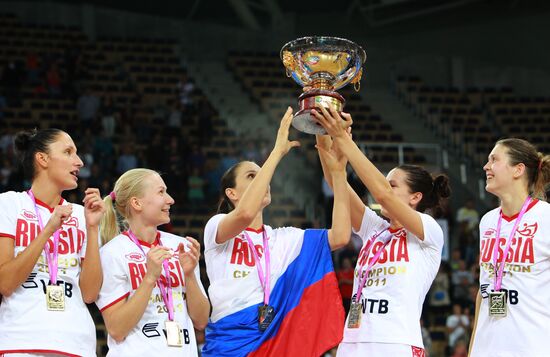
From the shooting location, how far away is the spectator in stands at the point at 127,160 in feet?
44.9

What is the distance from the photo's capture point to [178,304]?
439 cm

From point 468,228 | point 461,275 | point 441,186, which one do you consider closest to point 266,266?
point 441,186

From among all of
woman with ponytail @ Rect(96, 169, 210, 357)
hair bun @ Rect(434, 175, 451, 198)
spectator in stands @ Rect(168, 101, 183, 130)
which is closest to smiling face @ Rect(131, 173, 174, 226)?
woman with ponytail @ Rect(96, 169, 210, 357)

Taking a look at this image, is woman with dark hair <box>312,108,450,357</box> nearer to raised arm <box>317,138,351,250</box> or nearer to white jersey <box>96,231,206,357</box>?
raised arm <box>317,138,351,250</box>

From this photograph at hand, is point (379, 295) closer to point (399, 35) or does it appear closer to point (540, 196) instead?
point (540, 196)

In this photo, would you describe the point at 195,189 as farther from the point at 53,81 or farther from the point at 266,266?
the point at 266,266

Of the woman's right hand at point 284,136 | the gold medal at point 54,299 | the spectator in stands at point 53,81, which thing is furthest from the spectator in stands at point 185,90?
the gold medal at point 54,299

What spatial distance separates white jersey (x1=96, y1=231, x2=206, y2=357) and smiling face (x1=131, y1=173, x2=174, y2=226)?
13 centimetres

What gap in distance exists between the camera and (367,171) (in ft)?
14.3

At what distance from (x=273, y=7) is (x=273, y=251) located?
675 inches

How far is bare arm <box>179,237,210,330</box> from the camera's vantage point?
4.37 metres

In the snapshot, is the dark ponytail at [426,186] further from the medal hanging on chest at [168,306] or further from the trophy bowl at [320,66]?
the medal hanging on chest at [168,306]

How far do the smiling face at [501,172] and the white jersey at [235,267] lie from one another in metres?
1.10

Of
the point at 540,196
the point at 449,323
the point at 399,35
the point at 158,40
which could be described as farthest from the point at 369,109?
the point at 540,196
